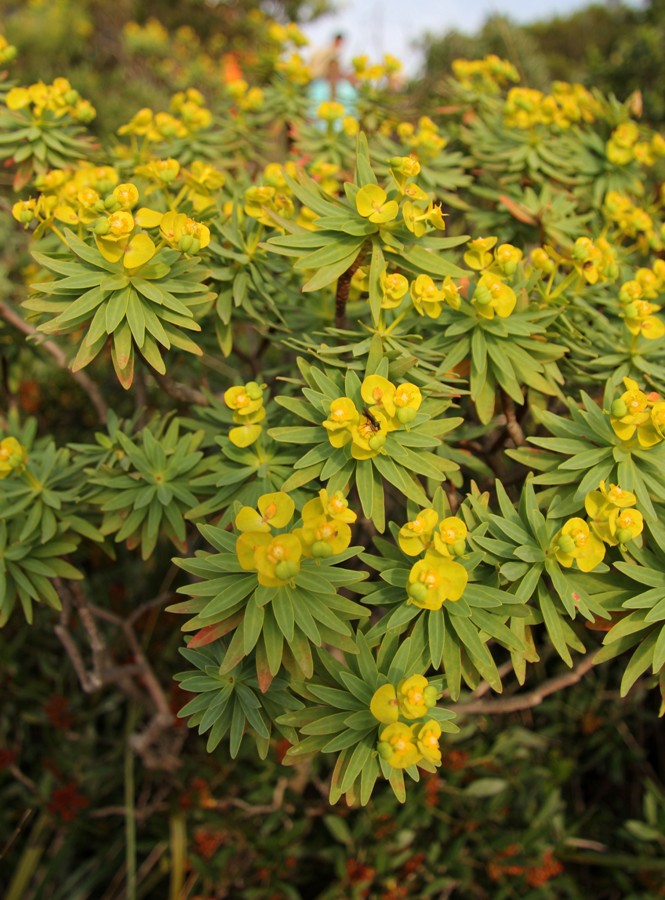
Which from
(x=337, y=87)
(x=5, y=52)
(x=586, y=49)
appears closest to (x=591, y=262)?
(x=5, y=52)

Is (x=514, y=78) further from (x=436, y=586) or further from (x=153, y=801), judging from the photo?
(x=153, y=801)

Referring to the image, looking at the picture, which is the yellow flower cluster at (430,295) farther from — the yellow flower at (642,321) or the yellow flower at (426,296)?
the yellow flower at (642,321)

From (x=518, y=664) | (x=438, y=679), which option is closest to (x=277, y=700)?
(x=438, y=679)

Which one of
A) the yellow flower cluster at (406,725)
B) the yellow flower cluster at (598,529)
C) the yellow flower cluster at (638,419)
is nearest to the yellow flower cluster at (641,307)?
the yellow flower cluster at (638,419)

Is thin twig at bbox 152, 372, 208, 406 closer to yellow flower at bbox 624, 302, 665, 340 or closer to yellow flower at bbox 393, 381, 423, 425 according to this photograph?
yellow flower at bbox 393, 381, 423, 425

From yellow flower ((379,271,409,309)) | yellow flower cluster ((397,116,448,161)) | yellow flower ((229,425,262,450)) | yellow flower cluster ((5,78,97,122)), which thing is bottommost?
yellow flower ((229,425,262,450))

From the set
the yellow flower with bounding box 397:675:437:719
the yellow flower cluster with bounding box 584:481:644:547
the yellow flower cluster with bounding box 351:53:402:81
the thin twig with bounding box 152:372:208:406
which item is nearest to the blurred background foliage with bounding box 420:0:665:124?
the yellow flower cluster with bounding box 351:53:402:81
